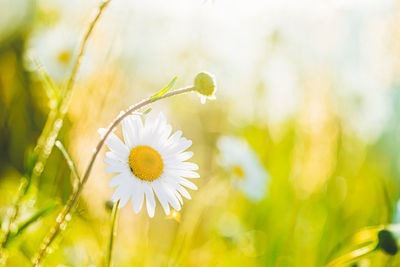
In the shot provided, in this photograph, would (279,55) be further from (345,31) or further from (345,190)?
(345,190)

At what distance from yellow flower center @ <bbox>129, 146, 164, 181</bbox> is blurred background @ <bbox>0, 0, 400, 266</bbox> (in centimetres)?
21

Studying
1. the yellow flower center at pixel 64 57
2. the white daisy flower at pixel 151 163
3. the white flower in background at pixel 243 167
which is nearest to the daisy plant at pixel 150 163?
the white daisy flower at pixel 151 163

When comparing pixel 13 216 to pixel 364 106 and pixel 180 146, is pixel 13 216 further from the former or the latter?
pixel 364 106

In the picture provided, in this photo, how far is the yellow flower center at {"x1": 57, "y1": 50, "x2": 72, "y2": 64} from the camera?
3.65 ft

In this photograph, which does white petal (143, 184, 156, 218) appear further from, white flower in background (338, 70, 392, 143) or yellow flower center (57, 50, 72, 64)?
white flower in background (338, 70, 392, 143)

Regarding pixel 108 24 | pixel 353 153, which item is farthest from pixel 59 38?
pixel 353 153

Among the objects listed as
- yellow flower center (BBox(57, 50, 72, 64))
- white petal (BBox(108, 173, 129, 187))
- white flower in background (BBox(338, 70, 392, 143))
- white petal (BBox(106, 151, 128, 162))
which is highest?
yellow flower center (BBox(57, 50, 72, 64))

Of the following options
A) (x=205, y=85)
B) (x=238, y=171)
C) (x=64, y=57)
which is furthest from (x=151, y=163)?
(x=64, y=57)

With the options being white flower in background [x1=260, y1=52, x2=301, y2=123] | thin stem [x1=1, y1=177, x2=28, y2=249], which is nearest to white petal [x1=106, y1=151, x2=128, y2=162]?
thin stem [x1=1, y1=177, x2=28, y2=249]

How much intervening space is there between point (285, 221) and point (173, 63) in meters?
0.67

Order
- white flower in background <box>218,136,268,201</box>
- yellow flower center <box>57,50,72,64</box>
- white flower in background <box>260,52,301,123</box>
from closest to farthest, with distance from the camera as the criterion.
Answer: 1. white flower in background <box>218,136,268,201</box>
2. yellow flower center <box>57,50,72,64</box>
3. white flower in background <box>260,52,301,123</box>

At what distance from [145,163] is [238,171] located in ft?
2.06

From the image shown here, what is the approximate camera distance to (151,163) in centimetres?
44

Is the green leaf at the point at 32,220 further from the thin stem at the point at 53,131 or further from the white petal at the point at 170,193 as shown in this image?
the white petal at the point at 170,193
